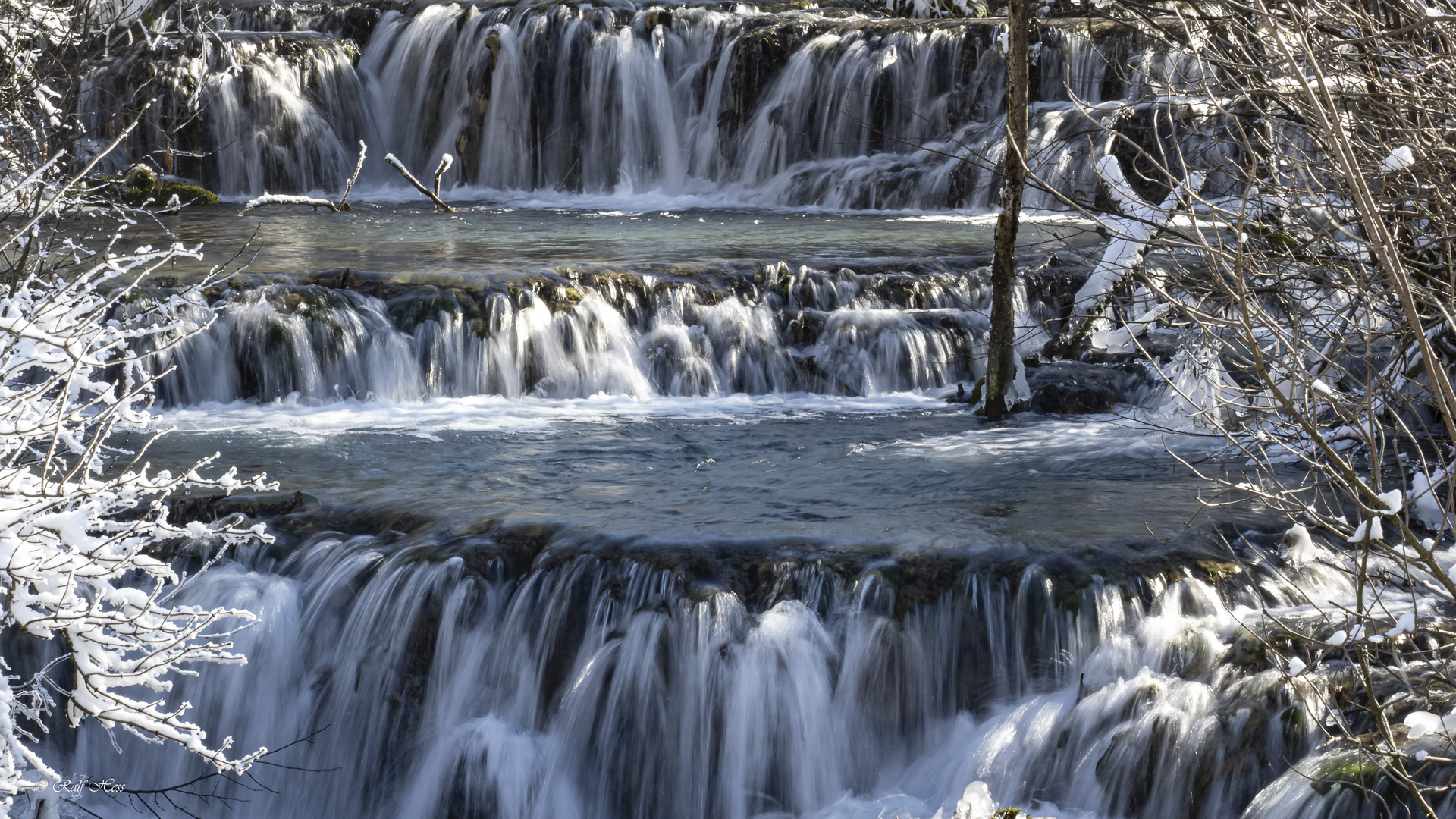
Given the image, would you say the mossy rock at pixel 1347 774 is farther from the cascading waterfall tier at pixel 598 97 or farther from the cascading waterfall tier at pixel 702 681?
the cascading waterfall tier at pixel 598 97

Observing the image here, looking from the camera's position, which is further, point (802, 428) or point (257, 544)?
point (802, 428)

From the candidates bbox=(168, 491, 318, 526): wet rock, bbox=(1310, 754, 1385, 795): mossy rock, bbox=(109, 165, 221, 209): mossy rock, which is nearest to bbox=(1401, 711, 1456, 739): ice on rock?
bbox=(1310, 754, 1385, 795): mossy rock

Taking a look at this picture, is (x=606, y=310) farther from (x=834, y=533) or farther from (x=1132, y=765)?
(x=1132, y=765)

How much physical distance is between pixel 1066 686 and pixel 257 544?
422 centimetres

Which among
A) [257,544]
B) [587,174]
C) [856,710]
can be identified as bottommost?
[856,710]

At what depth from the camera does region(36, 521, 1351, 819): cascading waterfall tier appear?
6.02m

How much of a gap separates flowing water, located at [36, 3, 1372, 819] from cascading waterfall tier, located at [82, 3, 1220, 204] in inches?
156

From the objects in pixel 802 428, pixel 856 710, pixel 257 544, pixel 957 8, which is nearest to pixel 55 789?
pixel 257 544

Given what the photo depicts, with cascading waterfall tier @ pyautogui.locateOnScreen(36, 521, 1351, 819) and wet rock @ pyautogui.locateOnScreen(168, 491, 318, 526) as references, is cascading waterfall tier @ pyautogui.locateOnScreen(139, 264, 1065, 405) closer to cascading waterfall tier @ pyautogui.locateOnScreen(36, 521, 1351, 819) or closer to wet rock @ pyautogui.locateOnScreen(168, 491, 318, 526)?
wet rock @ pyautogui.locateOnScreen(168, 491, 318, 526)

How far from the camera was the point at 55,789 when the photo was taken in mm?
5246

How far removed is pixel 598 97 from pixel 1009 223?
13466mm

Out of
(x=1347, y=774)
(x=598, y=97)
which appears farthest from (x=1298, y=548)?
(x=598, y=97)

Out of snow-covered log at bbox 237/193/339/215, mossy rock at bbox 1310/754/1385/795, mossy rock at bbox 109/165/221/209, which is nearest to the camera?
mossy rock at bbox 1310/754/1385/795

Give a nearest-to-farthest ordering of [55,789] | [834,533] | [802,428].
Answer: [55,789]
[834,533]
[802,428]
